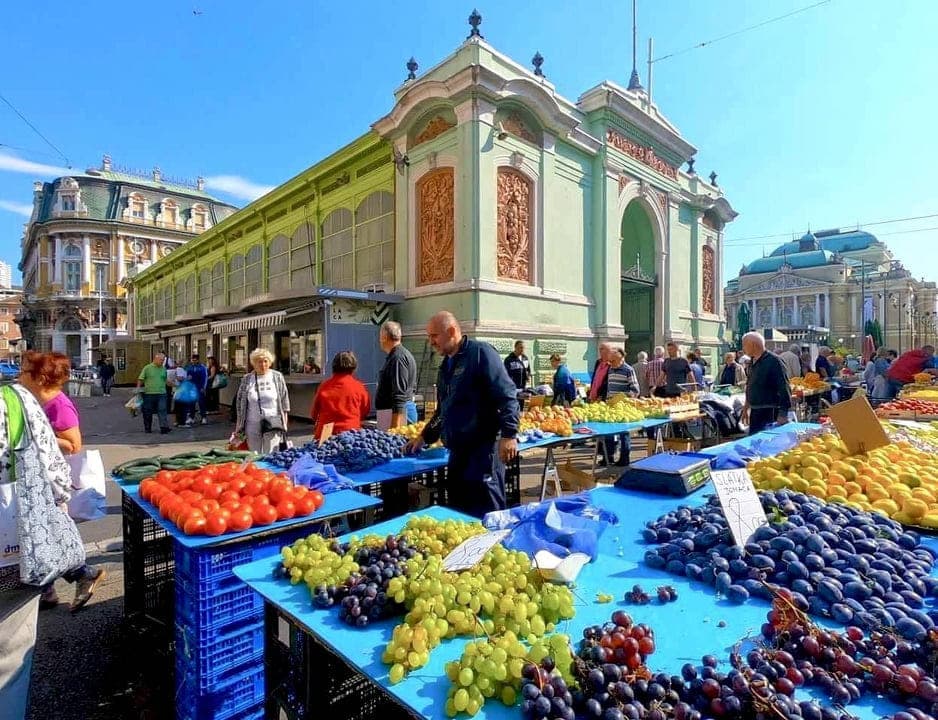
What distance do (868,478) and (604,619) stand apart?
2.08 meters

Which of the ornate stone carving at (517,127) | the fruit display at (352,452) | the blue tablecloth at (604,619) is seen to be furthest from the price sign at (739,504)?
the ornate stone carving at (517,127)

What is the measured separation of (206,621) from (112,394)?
26.4 meters

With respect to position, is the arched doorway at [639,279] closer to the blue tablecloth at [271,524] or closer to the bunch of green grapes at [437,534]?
the blue tablecloth at [271,524]

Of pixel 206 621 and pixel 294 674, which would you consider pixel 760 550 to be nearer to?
pixel 294 674

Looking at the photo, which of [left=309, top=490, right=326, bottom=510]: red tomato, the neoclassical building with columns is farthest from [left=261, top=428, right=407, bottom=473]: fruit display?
the neoclassical building with columns

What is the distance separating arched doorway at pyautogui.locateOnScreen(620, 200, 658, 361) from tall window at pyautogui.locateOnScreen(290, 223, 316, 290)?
433 inches

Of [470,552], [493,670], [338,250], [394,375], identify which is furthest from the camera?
[338,250]

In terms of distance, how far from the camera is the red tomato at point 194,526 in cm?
224

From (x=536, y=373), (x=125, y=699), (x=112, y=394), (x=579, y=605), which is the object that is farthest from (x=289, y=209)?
(x=579, y=605)

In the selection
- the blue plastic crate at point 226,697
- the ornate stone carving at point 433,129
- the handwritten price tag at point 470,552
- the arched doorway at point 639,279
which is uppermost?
the ornate stone carving at point 433,129

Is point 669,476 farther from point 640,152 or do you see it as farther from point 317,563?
point 640,152

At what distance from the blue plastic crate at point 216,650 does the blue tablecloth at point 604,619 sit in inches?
19.3

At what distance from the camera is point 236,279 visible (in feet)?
72.2

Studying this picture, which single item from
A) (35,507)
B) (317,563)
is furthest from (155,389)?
(317,563)
